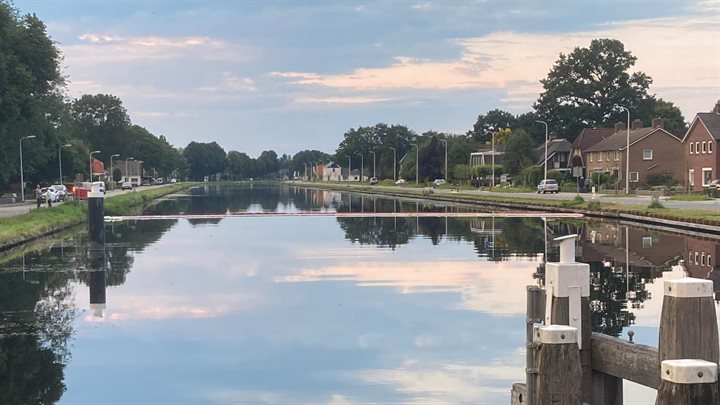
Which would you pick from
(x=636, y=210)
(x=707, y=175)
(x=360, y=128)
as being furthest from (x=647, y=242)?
(x=360, y=128)

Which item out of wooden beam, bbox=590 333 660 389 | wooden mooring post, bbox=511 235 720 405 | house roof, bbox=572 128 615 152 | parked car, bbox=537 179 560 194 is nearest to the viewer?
wooden mooring post, bbox=511 235 720 405

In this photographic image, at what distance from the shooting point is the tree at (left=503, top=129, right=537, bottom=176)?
324ft

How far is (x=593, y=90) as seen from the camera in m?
120

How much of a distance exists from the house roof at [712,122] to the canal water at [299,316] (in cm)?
4405

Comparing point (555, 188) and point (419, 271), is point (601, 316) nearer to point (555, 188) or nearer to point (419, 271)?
point (419, 271)

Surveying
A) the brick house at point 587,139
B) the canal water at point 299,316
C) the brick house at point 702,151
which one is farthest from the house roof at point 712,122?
the canal water at point 299,316

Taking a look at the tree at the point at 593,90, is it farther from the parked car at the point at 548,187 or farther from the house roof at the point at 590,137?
the parked car at the point at 548,187

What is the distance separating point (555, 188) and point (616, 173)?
15.5m

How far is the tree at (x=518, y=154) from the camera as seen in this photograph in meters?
98.9

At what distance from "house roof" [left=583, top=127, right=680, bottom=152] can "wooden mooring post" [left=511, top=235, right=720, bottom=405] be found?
86.2m

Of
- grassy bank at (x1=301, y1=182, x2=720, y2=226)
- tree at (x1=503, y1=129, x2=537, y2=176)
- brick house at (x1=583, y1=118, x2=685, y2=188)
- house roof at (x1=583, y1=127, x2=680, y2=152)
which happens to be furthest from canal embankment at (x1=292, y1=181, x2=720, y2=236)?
house roof at (x1=583, y1=127, x2=680, y2=152)

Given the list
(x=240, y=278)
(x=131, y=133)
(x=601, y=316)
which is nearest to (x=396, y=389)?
(x=601, y=316)

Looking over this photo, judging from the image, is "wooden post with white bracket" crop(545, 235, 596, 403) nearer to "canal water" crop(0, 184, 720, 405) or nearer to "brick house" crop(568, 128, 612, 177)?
"canal water" crop(0, 184, 720, 405)

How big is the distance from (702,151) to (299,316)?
67.3 meters
